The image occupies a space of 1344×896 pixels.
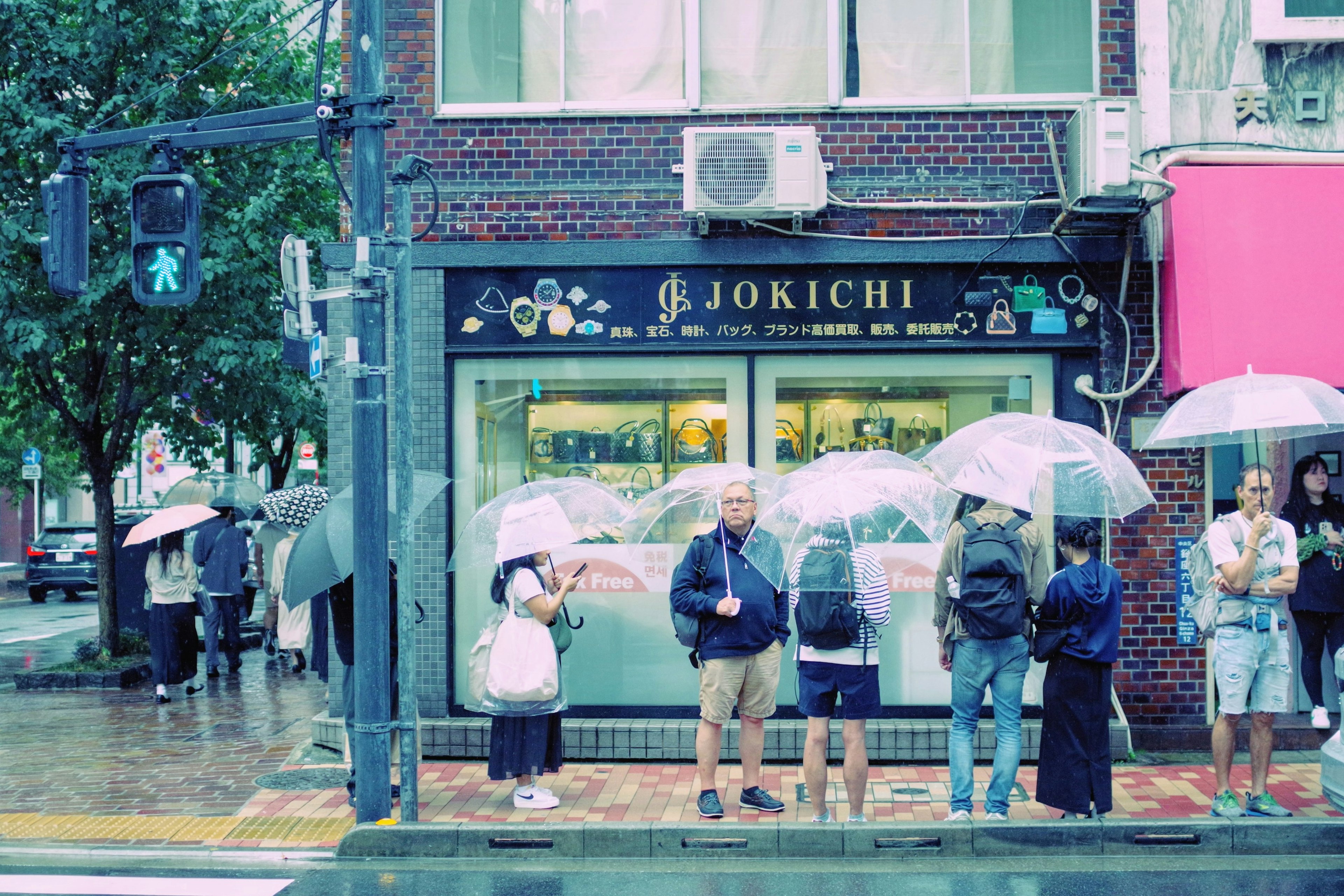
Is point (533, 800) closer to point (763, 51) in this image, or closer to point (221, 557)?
point (763, 51)

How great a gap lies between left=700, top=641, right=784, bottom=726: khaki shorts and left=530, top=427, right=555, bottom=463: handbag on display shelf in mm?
2716

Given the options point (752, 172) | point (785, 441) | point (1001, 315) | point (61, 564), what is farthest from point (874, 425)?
point (61, 564)

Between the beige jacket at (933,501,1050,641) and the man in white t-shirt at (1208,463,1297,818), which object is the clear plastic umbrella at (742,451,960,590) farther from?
the man in white t-shirt at (1208,463,1297,818)

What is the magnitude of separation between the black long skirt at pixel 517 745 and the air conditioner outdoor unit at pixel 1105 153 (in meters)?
4.94

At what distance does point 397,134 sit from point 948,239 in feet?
13.4

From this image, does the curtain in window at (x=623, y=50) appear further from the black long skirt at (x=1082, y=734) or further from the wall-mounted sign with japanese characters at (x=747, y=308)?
the black long skirt at (x=1082, y=734)

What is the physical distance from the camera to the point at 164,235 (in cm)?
726

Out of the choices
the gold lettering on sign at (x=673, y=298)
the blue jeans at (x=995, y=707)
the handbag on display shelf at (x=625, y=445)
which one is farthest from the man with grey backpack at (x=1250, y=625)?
the handbag on display shelf at (x=625, y=445)

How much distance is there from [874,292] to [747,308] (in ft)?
3.05

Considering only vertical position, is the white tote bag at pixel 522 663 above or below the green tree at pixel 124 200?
below

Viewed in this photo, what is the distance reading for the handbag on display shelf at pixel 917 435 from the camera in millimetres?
9156

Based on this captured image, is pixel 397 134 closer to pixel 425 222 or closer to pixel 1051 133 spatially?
pixel 425 222

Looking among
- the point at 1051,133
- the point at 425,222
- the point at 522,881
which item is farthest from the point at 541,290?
the point at 522,881

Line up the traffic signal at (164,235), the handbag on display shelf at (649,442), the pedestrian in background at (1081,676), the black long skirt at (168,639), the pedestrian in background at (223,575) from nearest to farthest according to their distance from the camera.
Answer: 1. the pedestrian in background at (1081,676)
2. the traffic signal at (164,235)
3. the handbag on display shelf at (649,442)
4. the black long skirt at (168,639)
5. the pedestrian in background at (223,575)
